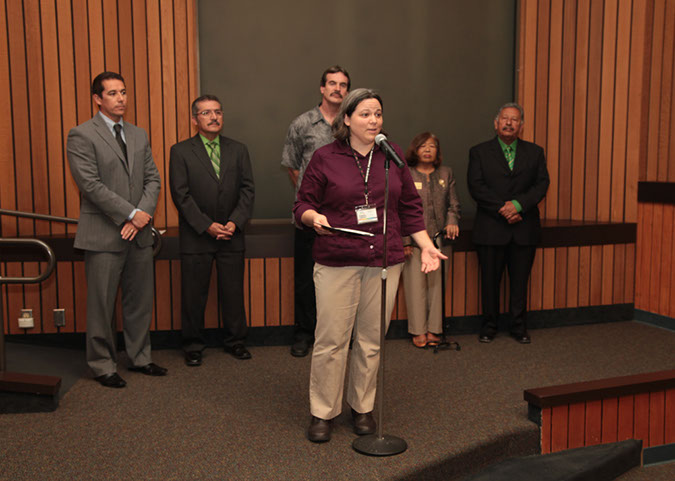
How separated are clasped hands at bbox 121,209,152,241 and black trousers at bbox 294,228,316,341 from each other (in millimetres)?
1033

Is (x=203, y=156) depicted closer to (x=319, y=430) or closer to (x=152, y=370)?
(x=152, y=370)

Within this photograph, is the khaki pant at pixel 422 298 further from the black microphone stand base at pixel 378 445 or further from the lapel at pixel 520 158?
the black microphone stand base at pixel 378 445

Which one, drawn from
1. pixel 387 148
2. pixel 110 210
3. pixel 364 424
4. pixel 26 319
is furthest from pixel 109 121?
pixel 364 424

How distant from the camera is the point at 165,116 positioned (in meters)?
4.54

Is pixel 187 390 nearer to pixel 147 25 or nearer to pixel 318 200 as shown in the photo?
pixel 318 200

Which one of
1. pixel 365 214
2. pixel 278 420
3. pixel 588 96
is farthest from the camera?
pixel 588 96

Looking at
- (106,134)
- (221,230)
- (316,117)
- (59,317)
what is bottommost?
(59,317)

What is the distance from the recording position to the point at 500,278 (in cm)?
445

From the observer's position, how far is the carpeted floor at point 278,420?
101 inches

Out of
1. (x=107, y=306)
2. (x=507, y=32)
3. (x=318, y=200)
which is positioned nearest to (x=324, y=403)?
(x=318, y=200)

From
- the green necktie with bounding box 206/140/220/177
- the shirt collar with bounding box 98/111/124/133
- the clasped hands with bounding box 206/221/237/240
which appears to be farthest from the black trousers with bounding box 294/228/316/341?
the shirt collar with bounding box 98/111/124/133

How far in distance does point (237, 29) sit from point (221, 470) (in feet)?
11.0

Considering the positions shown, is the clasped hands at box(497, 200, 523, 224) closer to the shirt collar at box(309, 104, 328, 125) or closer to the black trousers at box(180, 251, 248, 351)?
the shirt collar at box(309, 104, 328, 125)

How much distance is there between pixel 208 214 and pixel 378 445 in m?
1.83
